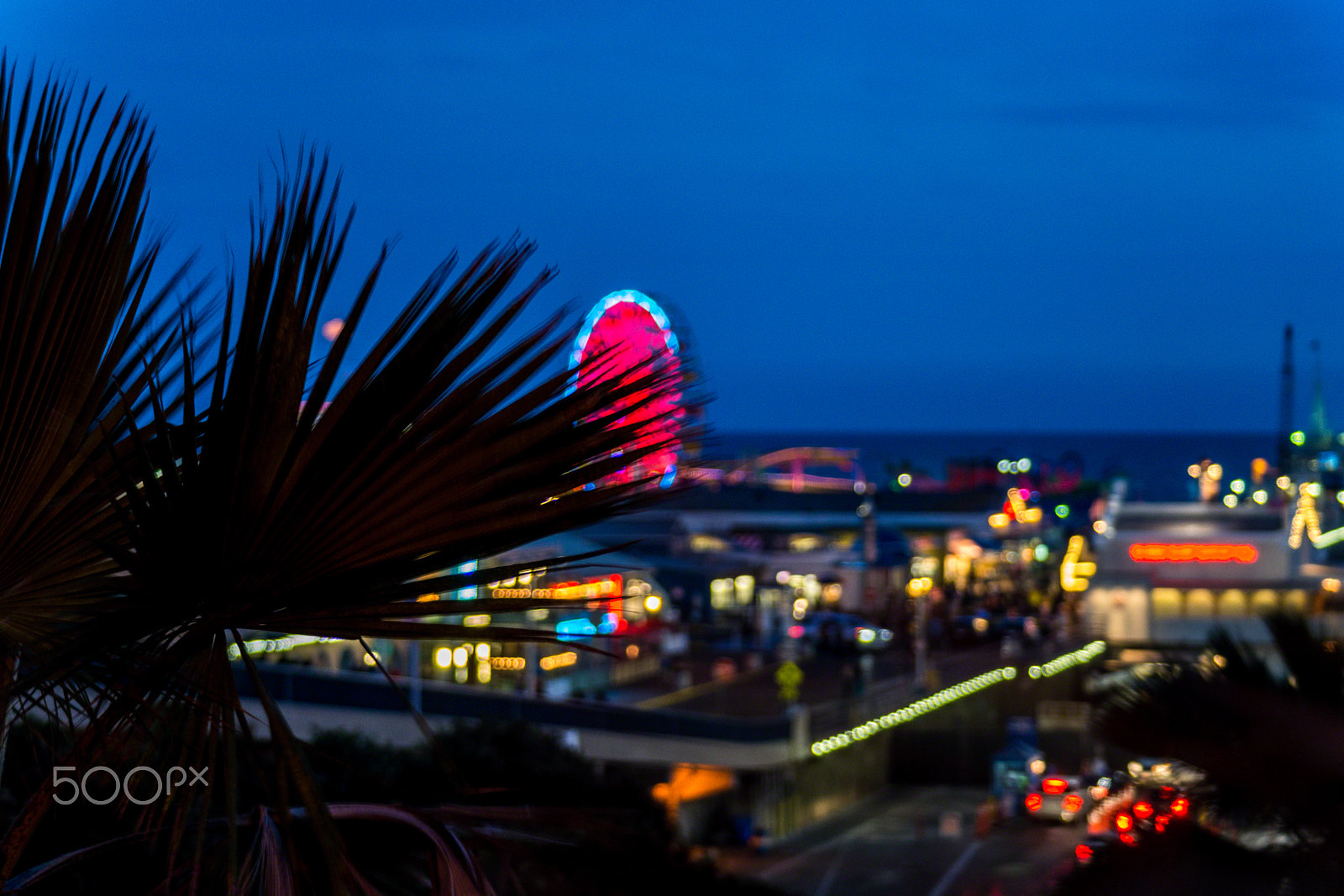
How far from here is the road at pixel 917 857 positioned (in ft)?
67.8

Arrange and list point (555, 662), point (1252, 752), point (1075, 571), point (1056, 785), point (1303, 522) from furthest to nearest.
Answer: point (1075, 571) → point (1303, 522) → point (555, 662) → point (1056, 785) → point (1252, 752)

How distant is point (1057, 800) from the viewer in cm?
2516

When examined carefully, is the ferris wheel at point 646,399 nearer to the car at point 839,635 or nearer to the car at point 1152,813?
the car at point 1152,813

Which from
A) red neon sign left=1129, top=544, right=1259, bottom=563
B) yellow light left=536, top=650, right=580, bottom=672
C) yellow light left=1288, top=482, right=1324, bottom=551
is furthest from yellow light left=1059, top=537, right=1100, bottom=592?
yellow light left=536, top=650, right=580, bottom=672

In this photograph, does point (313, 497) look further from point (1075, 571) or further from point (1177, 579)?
point (1075, 571)

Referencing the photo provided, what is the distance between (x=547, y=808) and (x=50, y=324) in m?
1.51

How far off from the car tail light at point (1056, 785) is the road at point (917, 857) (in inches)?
26.5

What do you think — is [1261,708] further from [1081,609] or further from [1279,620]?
[1081,609]

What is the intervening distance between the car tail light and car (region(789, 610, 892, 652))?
1528 centimetres

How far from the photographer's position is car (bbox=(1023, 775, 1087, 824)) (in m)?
24.5

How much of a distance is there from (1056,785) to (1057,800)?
0.30m

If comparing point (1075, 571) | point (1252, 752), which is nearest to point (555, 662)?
point (1075, 571)

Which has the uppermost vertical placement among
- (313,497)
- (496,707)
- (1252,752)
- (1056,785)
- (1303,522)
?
(313,497)

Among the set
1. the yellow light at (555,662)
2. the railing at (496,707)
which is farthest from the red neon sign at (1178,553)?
the railing at (496,707)
